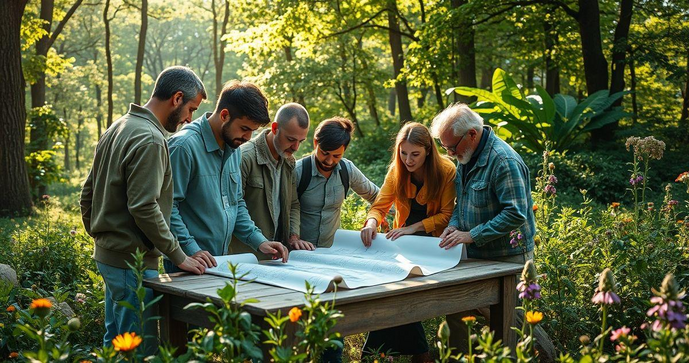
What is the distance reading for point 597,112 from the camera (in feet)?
41.4

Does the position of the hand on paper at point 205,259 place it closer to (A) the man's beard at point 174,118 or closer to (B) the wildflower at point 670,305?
(A) the man's beard at point 174,118

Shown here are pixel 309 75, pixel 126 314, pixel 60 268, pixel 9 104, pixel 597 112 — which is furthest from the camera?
pixel 309 75

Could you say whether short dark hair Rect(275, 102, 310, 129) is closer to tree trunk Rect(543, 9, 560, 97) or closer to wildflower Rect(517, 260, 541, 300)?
wildflower Rect(517, 260, 541, 300)

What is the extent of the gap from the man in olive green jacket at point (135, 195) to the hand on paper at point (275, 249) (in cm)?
46

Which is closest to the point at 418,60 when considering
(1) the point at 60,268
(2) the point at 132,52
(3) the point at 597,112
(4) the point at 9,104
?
(3) the point at 597,112

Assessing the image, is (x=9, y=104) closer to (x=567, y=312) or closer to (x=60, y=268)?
(x=60, y=268)

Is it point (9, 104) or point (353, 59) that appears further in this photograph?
point (353, 59)

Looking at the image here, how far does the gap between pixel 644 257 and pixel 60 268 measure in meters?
4.78

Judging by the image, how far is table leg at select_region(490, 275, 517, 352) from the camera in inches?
134

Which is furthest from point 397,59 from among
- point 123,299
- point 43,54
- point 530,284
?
point 530,284

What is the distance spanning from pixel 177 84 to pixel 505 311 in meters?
1.90

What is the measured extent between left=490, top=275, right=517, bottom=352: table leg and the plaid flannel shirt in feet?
1.09

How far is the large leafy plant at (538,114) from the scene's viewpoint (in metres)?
12.4

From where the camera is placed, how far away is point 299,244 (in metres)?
4.10
